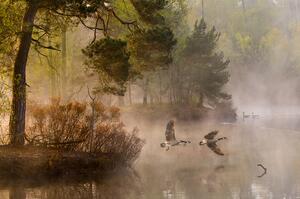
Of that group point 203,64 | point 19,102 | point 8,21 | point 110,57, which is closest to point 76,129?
point 19,102

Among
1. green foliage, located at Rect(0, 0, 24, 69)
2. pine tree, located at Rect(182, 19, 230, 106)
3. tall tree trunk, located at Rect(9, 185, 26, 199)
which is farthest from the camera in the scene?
pine tree, located at Rect(182, 19, 230, 106)

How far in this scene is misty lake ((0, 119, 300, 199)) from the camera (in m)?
19.1

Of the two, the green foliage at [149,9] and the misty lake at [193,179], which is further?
the green foliage at [149,9]

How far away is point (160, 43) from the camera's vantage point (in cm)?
2389

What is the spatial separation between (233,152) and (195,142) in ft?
17.5

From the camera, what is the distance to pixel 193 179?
22.2 m

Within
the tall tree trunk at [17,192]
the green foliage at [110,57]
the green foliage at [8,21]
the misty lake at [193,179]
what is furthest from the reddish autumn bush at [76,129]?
the green foliage at [8,21]

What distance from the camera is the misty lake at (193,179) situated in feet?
62.5

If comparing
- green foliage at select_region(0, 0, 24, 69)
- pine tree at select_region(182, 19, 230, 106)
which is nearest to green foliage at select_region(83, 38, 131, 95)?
green foliage at select_region(0, 0, 24, 69)

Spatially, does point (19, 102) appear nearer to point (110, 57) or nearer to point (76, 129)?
point (76, 129)

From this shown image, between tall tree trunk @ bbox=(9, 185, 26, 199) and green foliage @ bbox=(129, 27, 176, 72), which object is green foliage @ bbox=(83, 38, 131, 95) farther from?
tall tree trunk @ bbox=(9, 185, 26, 199)

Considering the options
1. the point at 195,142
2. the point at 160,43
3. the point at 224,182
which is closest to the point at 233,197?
the point at 224,182

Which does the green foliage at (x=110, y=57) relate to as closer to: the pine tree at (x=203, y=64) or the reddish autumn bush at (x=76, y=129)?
the reddish autumn bush at (x=76, y=129)

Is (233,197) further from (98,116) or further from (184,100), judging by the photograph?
(184,100)
